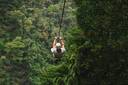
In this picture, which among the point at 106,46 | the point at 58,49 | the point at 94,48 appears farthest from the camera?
the point at 58,49

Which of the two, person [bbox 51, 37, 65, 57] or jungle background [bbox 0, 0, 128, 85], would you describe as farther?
person [bbox 51, 37, 65, 57]

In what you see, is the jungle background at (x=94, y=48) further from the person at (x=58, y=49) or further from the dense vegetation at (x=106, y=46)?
the person at (x=58, y=49)

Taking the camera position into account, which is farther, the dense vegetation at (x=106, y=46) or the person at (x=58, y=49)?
the person at (x=58, y=49)

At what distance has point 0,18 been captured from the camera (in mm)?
40875

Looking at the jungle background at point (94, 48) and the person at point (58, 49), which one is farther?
the person at point (58, 49)

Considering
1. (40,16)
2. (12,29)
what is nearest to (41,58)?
(12,29)

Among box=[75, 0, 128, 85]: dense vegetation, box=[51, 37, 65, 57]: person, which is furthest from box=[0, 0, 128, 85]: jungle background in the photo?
box=[51, 37, 65, 57]: person

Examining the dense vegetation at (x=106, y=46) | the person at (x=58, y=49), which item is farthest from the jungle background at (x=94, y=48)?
the person at (x=58, y=49)

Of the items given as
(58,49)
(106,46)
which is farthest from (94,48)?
(58,49)

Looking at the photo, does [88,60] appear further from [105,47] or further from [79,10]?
[79,10]

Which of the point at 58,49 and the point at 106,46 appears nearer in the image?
the point at 106,46

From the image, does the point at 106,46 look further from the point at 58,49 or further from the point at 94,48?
the point at 58,49

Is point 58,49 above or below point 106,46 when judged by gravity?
below

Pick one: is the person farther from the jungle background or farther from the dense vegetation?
the dense vegetation
